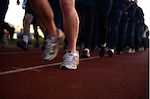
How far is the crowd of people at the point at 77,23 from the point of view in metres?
3.16

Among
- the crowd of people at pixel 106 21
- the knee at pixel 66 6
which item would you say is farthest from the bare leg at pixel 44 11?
the crowd of people at pixel 106 21

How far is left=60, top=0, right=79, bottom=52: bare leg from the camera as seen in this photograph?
131 inches

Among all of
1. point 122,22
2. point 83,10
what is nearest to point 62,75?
point 83,10

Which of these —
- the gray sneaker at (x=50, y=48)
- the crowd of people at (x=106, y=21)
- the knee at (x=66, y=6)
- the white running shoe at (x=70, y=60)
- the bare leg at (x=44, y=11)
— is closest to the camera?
the bare leg at (x=44, y=11)

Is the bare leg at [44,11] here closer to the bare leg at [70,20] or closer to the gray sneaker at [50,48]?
the gray sneaker at [50,48]

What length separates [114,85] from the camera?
2.72 meters

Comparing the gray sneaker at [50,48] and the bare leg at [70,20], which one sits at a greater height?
the bare leg at [70,20]

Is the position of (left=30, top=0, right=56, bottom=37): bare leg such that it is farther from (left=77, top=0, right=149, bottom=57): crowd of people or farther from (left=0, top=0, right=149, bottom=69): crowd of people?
(left=77, top=0, right=149, bottom=57): crowd of people

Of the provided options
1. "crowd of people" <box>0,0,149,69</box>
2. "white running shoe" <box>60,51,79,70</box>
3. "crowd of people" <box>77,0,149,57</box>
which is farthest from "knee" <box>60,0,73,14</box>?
"crowd of people" <box>77,0,149,57</box>

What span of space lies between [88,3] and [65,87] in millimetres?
3975

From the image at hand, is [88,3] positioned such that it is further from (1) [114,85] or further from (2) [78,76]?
(1) [114,85]

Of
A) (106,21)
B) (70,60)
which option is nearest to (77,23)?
(70,60)

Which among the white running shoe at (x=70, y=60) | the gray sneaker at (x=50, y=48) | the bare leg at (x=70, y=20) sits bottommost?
the white running shoe at (x=70, y=60)

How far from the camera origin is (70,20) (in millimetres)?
3426
